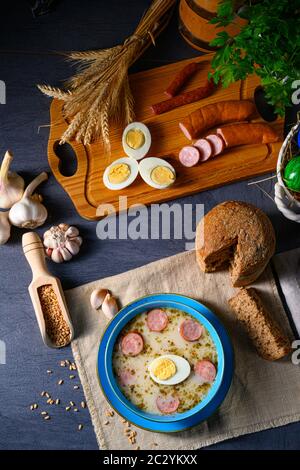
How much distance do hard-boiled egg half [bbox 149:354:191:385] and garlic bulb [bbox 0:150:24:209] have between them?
3.40ft

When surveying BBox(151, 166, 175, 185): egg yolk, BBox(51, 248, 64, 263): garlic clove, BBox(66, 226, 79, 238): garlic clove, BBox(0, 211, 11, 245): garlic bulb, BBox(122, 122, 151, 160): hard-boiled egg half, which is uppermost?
BBox(122, 122, 151, 160): hard-boiled egg half

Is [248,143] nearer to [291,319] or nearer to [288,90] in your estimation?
[288,90]

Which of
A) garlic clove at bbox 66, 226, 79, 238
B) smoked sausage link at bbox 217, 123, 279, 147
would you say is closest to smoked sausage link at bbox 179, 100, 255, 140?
smoked sausage link at bbox 217, 123, 279, 147

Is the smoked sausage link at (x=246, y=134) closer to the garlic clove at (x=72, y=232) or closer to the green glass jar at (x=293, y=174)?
the green glass jar at (x=293, y=174)

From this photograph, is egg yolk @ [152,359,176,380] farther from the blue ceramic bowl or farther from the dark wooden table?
the dark wooden table

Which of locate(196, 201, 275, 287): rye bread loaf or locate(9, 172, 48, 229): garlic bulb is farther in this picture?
locate(9, 172, 48, 229): garlic bulb

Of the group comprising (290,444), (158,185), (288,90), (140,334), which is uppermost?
(288,90)

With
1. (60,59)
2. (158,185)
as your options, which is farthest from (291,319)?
(60,59)

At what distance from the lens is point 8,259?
2961 millimetres

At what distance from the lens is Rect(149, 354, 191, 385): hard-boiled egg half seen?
106 inches

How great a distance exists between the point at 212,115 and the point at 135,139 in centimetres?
40

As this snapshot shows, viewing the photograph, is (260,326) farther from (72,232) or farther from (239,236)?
(72,232)

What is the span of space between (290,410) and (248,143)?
128 centimetres

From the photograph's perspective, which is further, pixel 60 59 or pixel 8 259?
pixel 60 59
